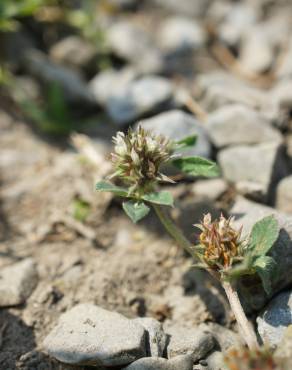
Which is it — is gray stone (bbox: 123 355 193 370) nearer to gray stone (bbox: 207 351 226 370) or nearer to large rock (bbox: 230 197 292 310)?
gray stone (bbox: 207 351 226 370)

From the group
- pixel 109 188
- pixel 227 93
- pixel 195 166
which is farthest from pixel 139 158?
pixel 227 93

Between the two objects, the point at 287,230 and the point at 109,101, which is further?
the point at 109,101

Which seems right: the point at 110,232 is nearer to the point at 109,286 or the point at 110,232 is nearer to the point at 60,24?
the point at 109,286

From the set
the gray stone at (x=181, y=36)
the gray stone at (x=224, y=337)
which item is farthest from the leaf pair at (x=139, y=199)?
the gray stone at (x=181, y=36)

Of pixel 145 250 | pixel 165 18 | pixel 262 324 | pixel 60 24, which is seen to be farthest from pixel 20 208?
pixel 165 18

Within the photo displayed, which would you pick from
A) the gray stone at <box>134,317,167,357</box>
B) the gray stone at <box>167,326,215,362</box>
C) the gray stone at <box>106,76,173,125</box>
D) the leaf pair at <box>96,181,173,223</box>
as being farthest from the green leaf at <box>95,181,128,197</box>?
the gray stone at <box>106,76,173,125</box>

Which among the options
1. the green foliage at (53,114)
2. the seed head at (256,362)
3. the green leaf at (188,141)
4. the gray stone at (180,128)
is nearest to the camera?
the seed head at (256,362)

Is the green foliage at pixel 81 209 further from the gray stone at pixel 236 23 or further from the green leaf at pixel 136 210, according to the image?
the gray stone at pixel 236 23

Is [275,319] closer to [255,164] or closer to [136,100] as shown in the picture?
[255,164]
